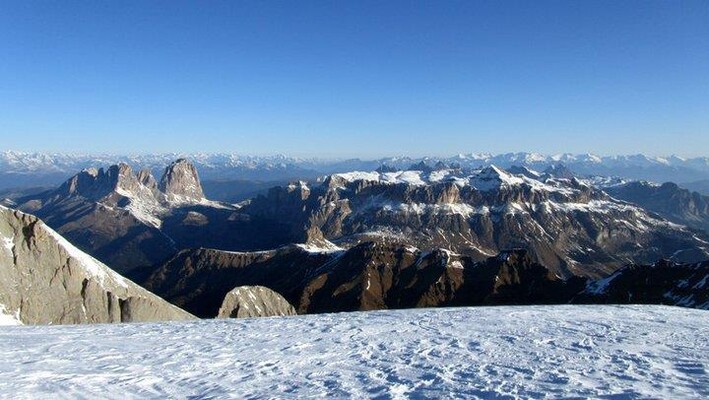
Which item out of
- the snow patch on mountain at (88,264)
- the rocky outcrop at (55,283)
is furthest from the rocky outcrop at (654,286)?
the snow patch on mountain at (88,264)

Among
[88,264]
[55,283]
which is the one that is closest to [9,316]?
[55,283]

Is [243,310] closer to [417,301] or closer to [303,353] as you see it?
[417,301]

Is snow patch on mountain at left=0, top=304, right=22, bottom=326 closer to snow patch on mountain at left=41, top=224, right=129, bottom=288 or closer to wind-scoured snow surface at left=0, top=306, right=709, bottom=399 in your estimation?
snow patch on mountain at left=41, top=224, right=129, bottom=288

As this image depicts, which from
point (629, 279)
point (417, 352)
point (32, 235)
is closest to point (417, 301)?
point (629, 279)

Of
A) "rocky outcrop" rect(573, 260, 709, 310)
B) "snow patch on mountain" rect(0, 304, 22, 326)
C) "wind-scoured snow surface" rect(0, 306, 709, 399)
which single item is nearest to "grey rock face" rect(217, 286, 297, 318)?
"snow patch on mountain" rect(0, 304, 22, 326)

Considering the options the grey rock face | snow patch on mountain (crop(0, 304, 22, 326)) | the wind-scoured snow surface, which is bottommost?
the grey rock face

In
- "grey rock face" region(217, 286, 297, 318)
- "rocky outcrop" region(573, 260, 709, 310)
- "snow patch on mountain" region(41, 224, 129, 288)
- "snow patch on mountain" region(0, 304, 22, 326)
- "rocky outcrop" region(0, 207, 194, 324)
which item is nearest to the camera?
"snow patch on mountain" region(0, 304, 22, 326)

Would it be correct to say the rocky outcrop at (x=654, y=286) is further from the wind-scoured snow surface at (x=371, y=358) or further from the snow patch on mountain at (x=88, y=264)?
the snow patch on mountain at (x=88, y=264)

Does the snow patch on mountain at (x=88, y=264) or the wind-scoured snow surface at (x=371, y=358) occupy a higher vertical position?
the wind-scoured snow surface at (x=371, y=358)
